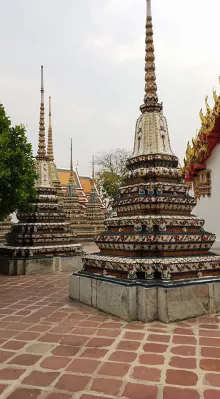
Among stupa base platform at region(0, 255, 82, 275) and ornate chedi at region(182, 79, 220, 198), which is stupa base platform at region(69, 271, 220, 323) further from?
ornate chedi at region(182, 79, 220, 198)

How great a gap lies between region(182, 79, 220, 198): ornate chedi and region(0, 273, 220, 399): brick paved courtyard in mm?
7569

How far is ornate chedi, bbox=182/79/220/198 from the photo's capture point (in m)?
11.2

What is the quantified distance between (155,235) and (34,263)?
5.37m

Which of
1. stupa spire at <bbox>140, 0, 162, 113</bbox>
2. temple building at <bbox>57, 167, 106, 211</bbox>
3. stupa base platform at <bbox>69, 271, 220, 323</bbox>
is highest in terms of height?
temple building at <bbox>57, 167, 106, 211</bbox>

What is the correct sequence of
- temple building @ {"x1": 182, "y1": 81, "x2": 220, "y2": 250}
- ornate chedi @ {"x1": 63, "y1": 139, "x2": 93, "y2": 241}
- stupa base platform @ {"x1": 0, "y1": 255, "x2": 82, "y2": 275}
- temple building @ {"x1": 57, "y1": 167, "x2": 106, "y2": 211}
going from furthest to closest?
temple building @ {"x1": 57, "y1": 167, "x2": 106, "y2": 211} → ornate chedi @ {"x1": 63, "y1": 139, "x2": 93, "y2": 241} → temple building @ {"x1": 182, "y1": 81, "x2": 220, "y2": 250} → stupa base platform @ {"x1": 0, "y1": 255, "x2": 82, "y2": 275}

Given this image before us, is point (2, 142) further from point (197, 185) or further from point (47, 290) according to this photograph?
point (197, 185)

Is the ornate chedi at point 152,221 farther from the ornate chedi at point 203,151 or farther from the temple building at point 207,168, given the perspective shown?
the temple building at point 207,168

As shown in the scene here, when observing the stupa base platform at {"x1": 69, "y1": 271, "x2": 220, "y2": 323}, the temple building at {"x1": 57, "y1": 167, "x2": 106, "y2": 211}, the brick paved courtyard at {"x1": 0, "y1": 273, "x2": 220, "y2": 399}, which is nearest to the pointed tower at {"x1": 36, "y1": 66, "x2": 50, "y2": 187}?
the brick paved courtyard at {"x1": 0, "y1": 273, "x2": 220, "y2": 399}

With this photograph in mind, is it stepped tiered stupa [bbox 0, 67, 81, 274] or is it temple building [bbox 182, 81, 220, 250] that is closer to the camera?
stepped tiered stupa [bbox 0, 67, 81, 274]

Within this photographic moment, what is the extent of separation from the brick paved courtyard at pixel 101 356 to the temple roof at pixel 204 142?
24.6 ft

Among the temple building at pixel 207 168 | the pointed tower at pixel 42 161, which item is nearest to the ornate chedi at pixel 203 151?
the temple building at pixel 207 168

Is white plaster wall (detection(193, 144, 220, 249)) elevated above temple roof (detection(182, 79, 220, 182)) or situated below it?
below

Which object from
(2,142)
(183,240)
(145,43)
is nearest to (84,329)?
(183,240)

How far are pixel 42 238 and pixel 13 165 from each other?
2887 mm
